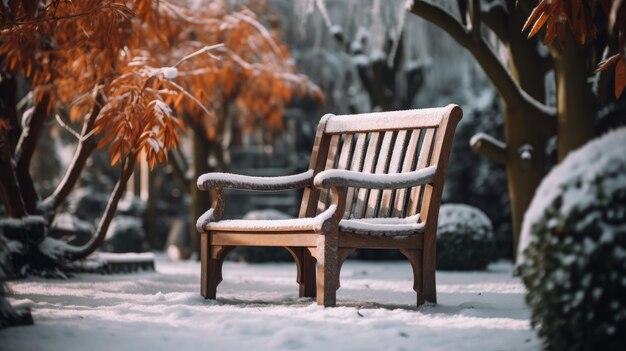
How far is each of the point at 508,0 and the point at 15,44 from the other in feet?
13.3

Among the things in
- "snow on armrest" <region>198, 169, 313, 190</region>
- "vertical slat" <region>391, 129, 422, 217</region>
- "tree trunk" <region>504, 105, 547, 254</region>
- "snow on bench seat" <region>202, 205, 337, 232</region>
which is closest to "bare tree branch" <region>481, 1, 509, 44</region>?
"tree trunk" <region>504, 105, 547, 254</region>

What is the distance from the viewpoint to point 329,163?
4824 millimetres

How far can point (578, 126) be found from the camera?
617 cm

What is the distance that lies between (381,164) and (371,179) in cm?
65

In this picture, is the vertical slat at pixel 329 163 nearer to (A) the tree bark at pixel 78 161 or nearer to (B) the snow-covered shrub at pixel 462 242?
(A) the tree bark at pixel 78 161

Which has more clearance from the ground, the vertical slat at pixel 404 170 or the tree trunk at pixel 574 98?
the tree trunk at pixel 574 98

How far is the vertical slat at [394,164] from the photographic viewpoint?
14.7 feet

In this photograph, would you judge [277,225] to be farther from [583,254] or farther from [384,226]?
[583,254]

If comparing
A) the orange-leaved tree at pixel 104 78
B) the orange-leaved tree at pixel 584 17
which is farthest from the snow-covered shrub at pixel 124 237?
the orange-leaved tree at pixel 584 17

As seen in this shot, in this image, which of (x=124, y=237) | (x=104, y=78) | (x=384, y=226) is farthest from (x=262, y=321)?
(x=124, y=237)

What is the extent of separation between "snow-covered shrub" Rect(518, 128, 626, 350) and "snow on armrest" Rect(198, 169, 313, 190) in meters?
2.32

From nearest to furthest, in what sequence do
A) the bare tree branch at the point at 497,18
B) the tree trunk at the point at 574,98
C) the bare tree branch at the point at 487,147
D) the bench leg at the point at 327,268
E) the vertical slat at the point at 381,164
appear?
the bench leg at the point at 327,268
the vertical slat at the point at 381,164
the tree trunk at the point at 574,98
the bare tree branch at the point at 487,147
the bare tree branch at the point at 497,18

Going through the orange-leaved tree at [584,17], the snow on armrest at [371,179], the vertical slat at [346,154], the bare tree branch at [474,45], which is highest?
the bare tree branch at [474,45]

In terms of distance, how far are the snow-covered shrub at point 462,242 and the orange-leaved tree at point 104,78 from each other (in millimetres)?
2646
